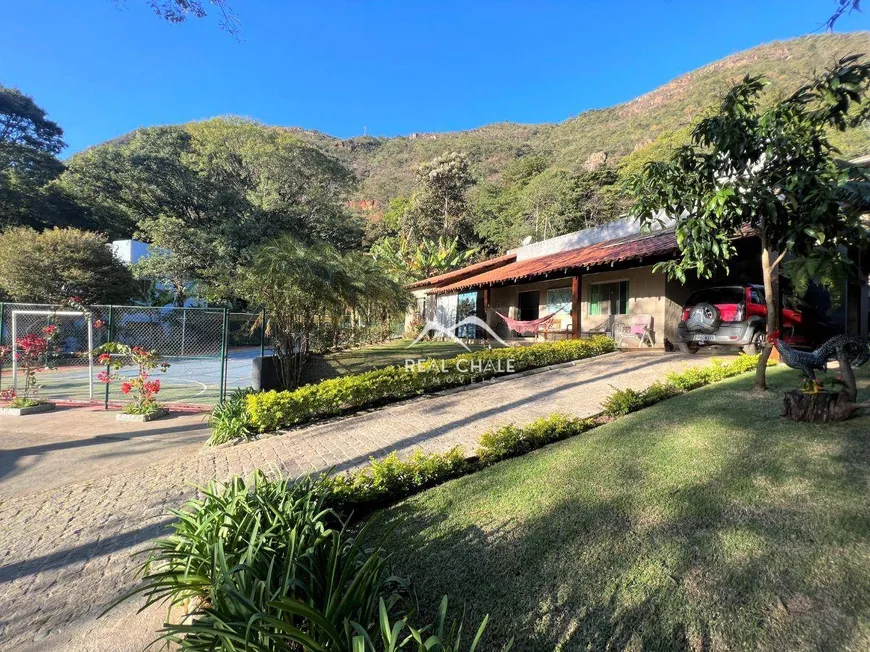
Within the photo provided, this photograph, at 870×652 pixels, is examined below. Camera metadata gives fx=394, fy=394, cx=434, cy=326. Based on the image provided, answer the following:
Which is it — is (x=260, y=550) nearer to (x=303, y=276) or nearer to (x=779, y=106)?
(x=303, y=276)

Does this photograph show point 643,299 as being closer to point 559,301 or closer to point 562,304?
point 562,304

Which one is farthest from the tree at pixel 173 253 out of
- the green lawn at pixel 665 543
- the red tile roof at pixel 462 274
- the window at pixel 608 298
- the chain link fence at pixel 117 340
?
the green lawn at pixel 665 543

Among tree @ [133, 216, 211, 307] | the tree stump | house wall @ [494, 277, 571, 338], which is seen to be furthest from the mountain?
the tree stump

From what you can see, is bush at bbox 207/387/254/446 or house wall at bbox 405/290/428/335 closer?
bush at bbox 207/387/254/446

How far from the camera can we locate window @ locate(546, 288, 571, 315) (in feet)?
43.7

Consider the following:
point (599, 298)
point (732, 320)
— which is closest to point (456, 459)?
point (732, 320)

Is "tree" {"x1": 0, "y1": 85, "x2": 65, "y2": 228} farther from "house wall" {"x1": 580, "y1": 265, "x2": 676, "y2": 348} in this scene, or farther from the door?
"house wall" {"x1": 580, "y1": 265, "x2": 676, "y2": 348}

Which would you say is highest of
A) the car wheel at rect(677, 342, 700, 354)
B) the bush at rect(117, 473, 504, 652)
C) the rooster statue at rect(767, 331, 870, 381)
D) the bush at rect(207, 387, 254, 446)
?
the rooster statue at rect(767, 331, 870, 381)

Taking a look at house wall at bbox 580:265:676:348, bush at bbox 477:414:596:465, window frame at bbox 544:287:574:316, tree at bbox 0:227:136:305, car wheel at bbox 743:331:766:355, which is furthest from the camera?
tree at bbox 0:227:136:305

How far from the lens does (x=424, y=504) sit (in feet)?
10.3

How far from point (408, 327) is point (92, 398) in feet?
40.4

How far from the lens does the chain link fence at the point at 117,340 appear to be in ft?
25.6

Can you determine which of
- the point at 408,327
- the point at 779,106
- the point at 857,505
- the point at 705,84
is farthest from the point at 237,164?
the point at 705,84

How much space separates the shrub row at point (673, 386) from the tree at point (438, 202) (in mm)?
29110
